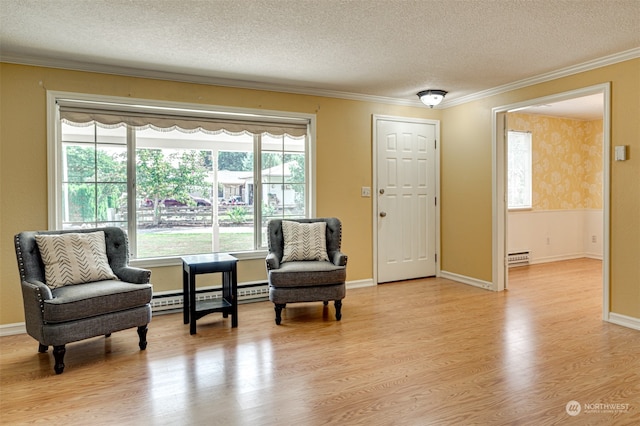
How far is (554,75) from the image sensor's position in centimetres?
400

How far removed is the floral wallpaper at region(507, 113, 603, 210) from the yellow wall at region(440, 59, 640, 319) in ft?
5.53

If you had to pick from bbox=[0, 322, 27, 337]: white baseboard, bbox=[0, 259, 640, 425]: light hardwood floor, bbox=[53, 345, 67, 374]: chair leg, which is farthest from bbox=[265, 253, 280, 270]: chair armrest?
bbox=[0, 322, 27, 337]: white baseboard

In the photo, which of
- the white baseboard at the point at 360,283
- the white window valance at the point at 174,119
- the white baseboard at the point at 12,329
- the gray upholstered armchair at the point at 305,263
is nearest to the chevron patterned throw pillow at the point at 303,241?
the gray upholstered armchair at the point at 305,263

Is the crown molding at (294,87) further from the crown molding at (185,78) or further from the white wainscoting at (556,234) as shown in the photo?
the white wainscoting at (556,234)

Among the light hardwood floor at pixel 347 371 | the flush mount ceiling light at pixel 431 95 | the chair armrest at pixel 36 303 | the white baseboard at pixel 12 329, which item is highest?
the flush mount ceiling light at pixel 431 95

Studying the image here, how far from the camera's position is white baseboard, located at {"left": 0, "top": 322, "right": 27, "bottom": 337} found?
11.2ft

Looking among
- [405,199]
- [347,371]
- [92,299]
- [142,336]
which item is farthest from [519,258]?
[92,299]

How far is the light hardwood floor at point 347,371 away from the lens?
214 cm

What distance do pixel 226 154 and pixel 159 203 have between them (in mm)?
879

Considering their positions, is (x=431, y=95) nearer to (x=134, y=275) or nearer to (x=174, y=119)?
(x=174, y=119)

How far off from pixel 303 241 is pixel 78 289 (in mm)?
1967

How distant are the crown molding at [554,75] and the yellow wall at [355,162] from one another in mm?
51

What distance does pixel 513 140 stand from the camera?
636cm

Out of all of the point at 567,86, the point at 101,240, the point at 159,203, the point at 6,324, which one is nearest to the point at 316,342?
the point at 101,240
